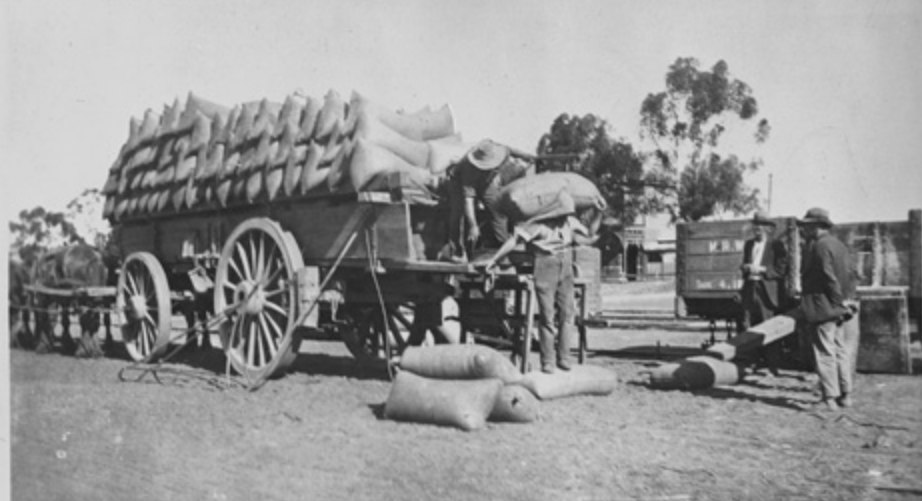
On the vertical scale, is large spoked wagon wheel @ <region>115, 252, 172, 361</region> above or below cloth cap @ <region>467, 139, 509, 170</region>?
below

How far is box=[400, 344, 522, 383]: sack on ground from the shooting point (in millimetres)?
6324

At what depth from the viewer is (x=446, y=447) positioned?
18.3 feet

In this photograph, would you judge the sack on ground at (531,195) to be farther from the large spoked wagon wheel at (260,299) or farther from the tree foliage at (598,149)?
the tree foliage at (598,149)

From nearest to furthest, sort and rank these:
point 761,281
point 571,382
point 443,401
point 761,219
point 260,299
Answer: point 443,401, point 571,382, point 260,299, point 761,281, point 761,219

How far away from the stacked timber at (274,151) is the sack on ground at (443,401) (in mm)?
2076

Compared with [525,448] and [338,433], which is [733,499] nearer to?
[525,448]

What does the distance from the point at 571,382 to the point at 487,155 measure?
211cm

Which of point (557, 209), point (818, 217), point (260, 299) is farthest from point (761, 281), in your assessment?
point (260, 299)

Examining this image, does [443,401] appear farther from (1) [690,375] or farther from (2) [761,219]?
(2) [761,219]

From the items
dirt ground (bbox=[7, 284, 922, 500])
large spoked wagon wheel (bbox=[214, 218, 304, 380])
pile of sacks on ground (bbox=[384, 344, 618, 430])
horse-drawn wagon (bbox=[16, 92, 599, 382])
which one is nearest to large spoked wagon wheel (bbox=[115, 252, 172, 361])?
horse-drawn wagon (bbox=[16, 92, 599, 382])

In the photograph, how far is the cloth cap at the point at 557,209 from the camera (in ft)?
Answer: 24.9

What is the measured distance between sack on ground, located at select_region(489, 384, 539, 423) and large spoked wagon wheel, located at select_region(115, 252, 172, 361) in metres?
5.22

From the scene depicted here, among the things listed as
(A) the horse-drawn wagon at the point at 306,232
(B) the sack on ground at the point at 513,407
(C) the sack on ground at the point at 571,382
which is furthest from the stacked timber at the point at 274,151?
(B) the sack on ground at the point at 513,407

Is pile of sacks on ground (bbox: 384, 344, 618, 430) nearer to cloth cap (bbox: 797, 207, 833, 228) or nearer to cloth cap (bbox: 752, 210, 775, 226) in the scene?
cloth cap (bbox: 797, 207, 833, 228)
